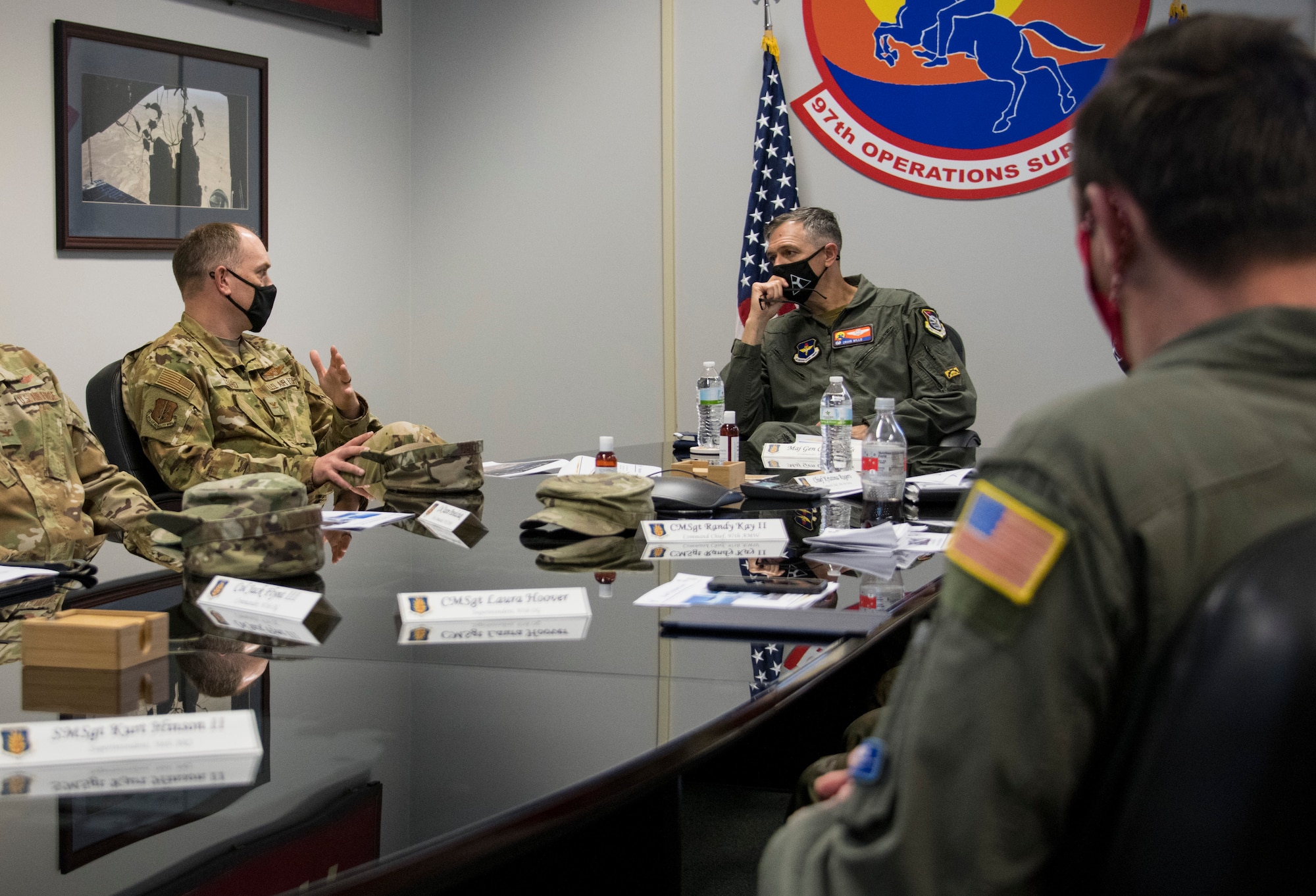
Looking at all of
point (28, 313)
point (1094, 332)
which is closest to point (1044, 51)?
point (1094, 332)

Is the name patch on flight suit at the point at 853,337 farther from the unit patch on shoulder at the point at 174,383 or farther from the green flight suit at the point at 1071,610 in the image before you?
the green flight suit at the point at 1071,610

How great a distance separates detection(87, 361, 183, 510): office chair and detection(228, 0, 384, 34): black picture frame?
2.52m

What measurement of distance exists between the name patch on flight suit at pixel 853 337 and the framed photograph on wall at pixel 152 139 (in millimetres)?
2700

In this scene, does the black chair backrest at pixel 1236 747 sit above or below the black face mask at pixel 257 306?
below

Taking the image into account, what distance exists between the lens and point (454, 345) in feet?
18.7

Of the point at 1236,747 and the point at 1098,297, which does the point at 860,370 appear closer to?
the point at 1098,297

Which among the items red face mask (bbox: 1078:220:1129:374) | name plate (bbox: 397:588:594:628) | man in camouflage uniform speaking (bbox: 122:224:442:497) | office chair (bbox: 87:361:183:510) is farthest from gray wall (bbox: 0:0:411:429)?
red face mask (bbox: 1078:220:1129:374)

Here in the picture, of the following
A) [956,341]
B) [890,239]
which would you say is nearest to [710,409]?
[956,341]

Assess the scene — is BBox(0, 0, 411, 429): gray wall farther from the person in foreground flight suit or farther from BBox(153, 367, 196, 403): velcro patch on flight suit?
the person in foreground flight suit

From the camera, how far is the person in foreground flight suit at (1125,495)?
58 centimetres

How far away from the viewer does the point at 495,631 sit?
50.4 inches

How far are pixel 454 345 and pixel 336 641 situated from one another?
4.58 meters

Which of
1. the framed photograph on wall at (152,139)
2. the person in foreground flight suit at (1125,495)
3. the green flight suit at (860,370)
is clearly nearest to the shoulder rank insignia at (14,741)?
the person in foreground flight suit at (1125,495)

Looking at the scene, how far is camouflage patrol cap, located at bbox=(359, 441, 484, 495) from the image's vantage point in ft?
8.20
